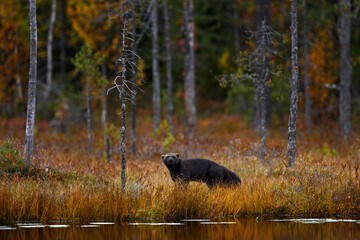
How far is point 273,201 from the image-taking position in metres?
10.5

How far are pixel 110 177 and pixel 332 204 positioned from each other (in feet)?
17.7

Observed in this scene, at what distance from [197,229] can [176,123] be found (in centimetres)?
1857

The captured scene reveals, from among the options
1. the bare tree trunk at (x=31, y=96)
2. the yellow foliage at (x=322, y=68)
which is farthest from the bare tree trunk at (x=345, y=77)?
the bare tree trunk at (x=31, y=96)

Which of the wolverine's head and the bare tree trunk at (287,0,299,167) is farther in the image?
the bare tree trunk at (287,0,299,167)

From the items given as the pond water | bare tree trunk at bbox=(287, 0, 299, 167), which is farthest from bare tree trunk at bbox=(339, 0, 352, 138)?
the pond water

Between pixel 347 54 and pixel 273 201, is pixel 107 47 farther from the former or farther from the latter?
pixel 273 201

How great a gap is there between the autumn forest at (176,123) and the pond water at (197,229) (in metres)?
0.66

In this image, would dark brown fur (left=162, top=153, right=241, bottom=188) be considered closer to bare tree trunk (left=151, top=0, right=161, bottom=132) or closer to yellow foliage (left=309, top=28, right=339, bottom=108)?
bare tree trunk (left=151, top=0, right=161, bottom=132)

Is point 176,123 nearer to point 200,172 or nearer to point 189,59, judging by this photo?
point 189,59

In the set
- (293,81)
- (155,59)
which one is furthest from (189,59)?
(293,81)

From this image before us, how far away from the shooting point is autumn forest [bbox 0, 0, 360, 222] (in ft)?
33.7

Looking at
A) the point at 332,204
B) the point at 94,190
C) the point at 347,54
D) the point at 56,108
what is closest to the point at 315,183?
the point at 332,204

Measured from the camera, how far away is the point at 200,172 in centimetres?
1177

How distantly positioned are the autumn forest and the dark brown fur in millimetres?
90
